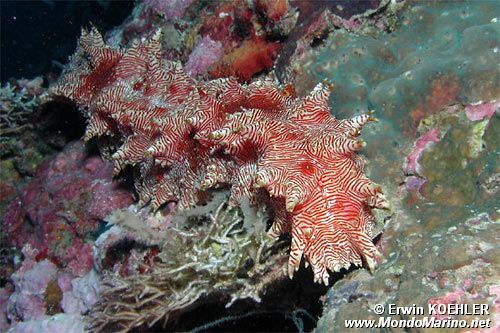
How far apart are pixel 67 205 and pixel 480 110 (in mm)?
5356

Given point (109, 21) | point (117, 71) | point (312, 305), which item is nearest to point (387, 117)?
point (312, 305)

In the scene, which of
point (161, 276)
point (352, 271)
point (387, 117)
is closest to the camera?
point (352, 271)

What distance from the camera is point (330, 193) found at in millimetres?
3195

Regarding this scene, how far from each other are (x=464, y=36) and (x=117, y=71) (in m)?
4.07

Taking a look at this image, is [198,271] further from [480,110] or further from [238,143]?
[480,110]

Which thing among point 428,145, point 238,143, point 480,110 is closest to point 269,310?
point 238,143

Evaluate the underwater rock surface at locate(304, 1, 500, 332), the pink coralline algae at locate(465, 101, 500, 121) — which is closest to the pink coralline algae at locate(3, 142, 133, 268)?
the underwater rock surface at locate(304, 1, 500, 332)

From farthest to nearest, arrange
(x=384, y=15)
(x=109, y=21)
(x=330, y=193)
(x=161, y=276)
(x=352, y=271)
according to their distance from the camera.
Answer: (x=109, y=21)
(x=384, y=15)
(x=161, y=276)
(x=352, y=271)
(x=330, y=193)

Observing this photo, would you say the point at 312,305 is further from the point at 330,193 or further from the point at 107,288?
the point at 107,288

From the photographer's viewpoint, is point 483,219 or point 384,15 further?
point 384,15

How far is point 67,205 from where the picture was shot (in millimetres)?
5840

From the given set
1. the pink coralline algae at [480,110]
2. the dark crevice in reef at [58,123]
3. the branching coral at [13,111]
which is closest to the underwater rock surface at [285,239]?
the pink coralline algae at [480,110]

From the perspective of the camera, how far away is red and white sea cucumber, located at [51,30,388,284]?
3148 millimetres

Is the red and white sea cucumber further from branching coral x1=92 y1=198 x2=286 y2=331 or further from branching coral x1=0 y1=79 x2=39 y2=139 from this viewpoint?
branching coral x1=0 y1=79 x2=39 y2=139
